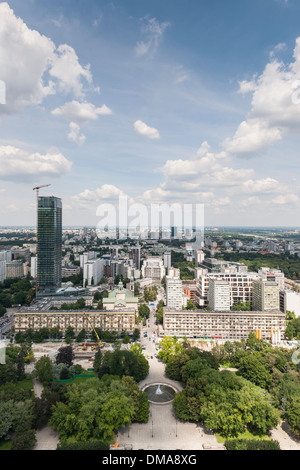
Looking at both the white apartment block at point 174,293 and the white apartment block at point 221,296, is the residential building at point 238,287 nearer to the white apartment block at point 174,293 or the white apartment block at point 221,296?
the white apartment block at point 221,296

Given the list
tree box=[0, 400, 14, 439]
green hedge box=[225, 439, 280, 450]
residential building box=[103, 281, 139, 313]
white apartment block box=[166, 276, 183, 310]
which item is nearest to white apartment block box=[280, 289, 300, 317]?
white apartment block box=[166, 276, 183, 310]

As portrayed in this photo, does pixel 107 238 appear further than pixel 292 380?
Yes

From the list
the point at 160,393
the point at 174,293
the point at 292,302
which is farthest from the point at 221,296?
the point at 160,393

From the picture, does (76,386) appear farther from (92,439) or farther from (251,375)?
(251,375)

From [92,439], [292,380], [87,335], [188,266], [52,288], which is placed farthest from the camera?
[188,266]

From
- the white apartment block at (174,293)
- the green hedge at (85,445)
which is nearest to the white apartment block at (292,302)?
the white apartment block at (174,293)
